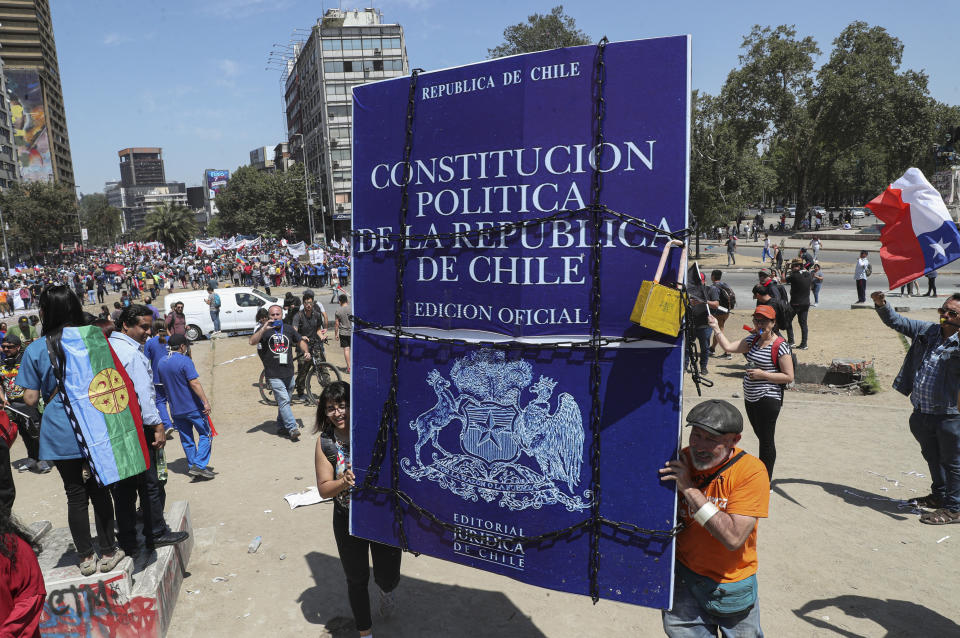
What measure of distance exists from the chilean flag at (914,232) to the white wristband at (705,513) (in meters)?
2.21

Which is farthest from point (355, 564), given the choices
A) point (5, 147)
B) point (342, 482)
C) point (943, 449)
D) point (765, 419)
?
point (5, 147)

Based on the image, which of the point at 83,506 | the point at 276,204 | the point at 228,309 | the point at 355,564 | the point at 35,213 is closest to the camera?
the point at 355,564

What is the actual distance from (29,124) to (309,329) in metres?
116

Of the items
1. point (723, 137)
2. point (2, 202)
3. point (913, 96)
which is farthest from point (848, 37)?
point (2, 202)

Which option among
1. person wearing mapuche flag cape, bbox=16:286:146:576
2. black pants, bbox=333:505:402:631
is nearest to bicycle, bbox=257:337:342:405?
person wearing mapuche flag cape, bbox=16:286:146:576

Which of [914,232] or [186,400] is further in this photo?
[186,400]

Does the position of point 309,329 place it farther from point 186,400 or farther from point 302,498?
point 302,498

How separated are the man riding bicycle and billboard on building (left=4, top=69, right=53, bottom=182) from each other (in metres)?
109

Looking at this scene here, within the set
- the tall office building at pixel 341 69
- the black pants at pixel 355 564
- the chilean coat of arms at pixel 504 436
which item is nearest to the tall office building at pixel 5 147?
the tall office building at pixel 341 69

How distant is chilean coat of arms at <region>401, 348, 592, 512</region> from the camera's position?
9.05ft

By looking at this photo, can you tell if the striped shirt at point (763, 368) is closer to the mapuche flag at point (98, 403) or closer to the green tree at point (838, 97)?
the mapuche flag at point (98, 403)

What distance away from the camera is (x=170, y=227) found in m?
75.1

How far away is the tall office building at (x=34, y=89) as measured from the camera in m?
97.3

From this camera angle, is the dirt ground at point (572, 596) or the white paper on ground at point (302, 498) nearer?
the dirt ground at point (572, 596)
